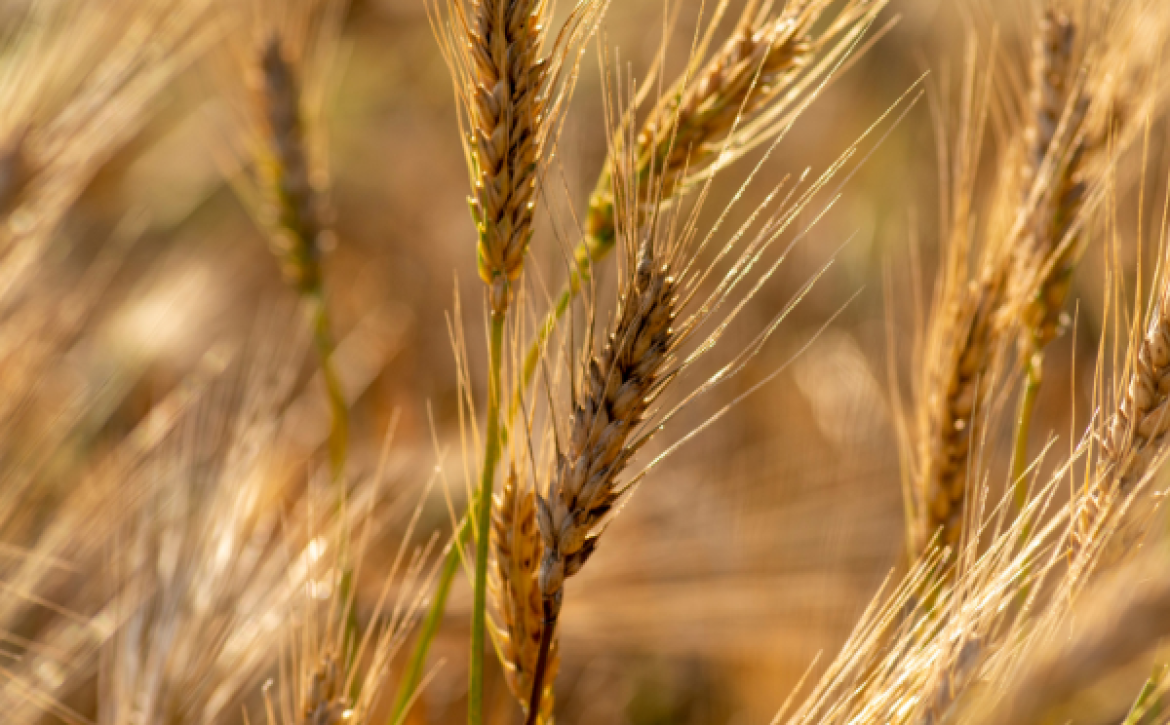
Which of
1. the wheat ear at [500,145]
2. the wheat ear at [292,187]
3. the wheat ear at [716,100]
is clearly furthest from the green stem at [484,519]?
the wheat ear at [292,187]

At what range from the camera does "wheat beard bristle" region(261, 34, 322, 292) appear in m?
0.99

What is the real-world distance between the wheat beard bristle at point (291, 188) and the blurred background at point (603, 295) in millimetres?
177

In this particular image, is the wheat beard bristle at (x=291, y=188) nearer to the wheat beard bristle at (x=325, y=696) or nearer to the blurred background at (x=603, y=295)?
the blurred background at (x=603, y=295)

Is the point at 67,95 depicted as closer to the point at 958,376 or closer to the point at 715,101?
the point at 715,101

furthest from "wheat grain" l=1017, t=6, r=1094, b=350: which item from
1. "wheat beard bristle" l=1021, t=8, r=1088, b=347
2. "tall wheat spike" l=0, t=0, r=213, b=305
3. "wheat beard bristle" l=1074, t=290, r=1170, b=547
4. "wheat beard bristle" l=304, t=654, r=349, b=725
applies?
"tall wheat spike" l=0, t=0, r=213, b=305

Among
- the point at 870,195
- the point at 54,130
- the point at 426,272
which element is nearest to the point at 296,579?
the point at 54,130

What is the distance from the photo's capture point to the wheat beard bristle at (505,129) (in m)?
0.52

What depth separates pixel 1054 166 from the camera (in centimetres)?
70

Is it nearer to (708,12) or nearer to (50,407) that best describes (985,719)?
(50,407)

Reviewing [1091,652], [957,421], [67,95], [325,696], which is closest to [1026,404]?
[957,421]

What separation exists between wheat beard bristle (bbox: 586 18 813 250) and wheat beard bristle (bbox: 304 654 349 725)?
1.17 ft

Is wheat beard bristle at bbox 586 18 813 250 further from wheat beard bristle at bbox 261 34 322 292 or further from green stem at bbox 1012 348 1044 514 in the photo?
wheat beard bristle at bbox 261 34 322 292

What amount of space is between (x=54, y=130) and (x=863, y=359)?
128cm

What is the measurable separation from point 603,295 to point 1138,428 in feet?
3.23
